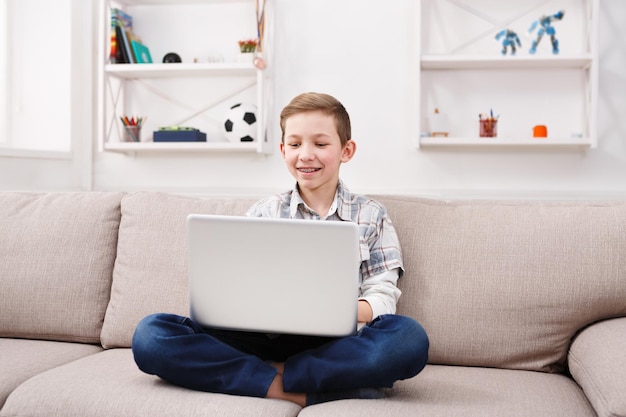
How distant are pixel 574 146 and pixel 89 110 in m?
1.92

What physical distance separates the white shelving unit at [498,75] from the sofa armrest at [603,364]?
3.35ft

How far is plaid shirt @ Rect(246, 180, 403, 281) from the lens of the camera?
5.15 feet

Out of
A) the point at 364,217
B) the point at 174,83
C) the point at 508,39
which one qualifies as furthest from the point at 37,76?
the point at 508,39

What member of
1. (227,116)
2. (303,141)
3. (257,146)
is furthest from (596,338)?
(227,116)

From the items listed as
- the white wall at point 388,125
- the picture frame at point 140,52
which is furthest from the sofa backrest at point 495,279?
the picture frame at point 140,52

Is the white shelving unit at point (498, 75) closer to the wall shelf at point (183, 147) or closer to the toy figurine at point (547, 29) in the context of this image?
the toy figurine at point (547, 29)

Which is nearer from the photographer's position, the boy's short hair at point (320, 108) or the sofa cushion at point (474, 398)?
the sofa cushion at point (474, 398)

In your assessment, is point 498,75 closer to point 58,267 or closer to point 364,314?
point 364,314

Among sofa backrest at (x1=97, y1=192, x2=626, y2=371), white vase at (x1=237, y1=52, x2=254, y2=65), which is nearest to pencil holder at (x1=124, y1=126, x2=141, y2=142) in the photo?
white vase at (x1=237, y1=52, x2=254, y2=65)

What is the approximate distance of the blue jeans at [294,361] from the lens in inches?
49.8

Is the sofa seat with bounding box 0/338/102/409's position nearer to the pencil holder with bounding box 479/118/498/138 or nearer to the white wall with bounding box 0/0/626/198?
the white wall with bounding box 0/0/626/198

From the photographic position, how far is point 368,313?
142 cm

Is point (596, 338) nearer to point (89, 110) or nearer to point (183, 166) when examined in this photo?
point (183, 166)

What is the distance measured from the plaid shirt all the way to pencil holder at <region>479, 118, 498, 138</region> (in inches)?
34.3
